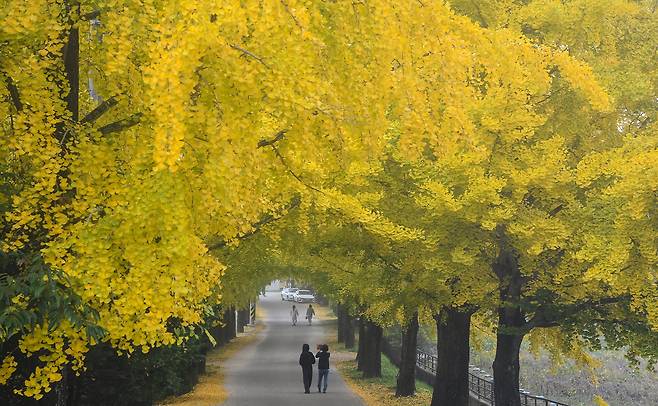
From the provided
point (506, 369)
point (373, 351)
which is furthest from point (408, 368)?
point (506, 369)

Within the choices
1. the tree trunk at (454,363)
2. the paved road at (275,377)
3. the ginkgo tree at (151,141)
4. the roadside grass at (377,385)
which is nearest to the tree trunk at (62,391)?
the ginkgo tree at (151,141)

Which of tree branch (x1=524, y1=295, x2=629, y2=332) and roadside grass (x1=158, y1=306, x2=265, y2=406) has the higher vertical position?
tree branch (x1=524, y1=295, x2=629, y2=332)

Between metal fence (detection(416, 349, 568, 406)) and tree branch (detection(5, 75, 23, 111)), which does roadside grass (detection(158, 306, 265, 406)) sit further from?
tree branch (detection(5, 75, 23, 111))

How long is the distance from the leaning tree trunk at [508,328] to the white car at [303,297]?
77274 mm

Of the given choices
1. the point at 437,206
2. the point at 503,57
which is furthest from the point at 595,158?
the point at 503,57

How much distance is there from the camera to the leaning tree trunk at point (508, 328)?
15.7m

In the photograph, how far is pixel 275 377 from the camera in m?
27.9

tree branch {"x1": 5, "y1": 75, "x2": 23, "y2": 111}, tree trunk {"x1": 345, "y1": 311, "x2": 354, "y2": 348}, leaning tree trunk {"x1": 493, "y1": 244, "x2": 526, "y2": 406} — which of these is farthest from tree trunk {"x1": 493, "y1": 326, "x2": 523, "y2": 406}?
tree trunk {"x1": 345, "y1": 311, "x2": 354, "y2": 348}

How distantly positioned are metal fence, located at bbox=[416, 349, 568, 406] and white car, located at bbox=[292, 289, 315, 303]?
60.9 meters

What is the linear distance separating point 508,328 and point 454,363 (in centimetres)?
320

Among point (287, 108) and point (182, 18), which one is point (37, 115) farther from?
point (287, 108)

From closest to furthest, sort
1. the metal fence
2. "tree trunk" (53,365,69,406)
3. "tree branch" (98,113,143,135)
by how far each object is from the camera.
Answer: "tree branch" (98,113,143,135), "tree trunk" (53,365,69,406), the metal fence

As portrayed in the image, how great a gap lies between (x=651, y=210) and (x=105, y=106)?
797 centimetres

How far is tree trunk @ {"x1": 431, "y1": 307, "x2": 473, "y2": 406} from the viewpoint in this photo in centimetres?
1855
